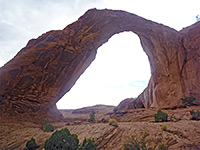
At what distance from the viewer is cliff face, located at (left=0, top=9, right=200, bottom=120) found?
14781mm

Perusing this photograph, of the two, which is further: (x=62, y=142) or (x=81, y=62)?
(x=81, y=62)

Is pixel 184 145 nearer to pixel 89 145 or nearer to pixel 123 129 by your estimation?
pixel 123 129

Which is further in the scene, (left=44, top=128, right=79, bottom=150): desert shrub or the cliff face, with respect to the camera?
the cliff face

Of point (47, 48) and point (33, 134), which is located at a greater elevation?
point (47, 48)

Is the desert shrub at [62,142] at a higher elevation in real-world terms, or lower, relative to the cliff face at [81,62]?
lower

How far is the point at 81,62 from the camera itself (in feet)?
64.0

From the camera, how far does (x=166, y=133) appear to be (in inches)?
306

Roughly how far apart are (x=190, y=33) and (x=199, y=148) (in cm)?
2517

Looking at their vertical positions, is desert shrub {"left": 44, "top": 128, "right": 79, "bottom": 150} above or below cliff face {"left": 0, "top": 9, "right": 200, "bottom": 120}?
below

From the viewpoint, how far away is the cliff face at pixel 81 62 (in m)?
14.8

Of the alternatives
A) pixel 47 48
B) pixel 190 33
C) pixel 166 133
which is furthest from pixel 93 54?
pixel 190 33

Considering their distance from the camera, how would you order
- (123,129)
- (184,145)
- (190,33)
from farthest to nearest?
(190,33) < (123,129) < (184,145)

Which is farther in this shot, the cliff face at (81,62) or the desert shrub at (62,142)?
the cliff face at (81,62)

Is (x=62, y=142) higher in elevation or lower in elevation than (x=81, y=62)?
lower
